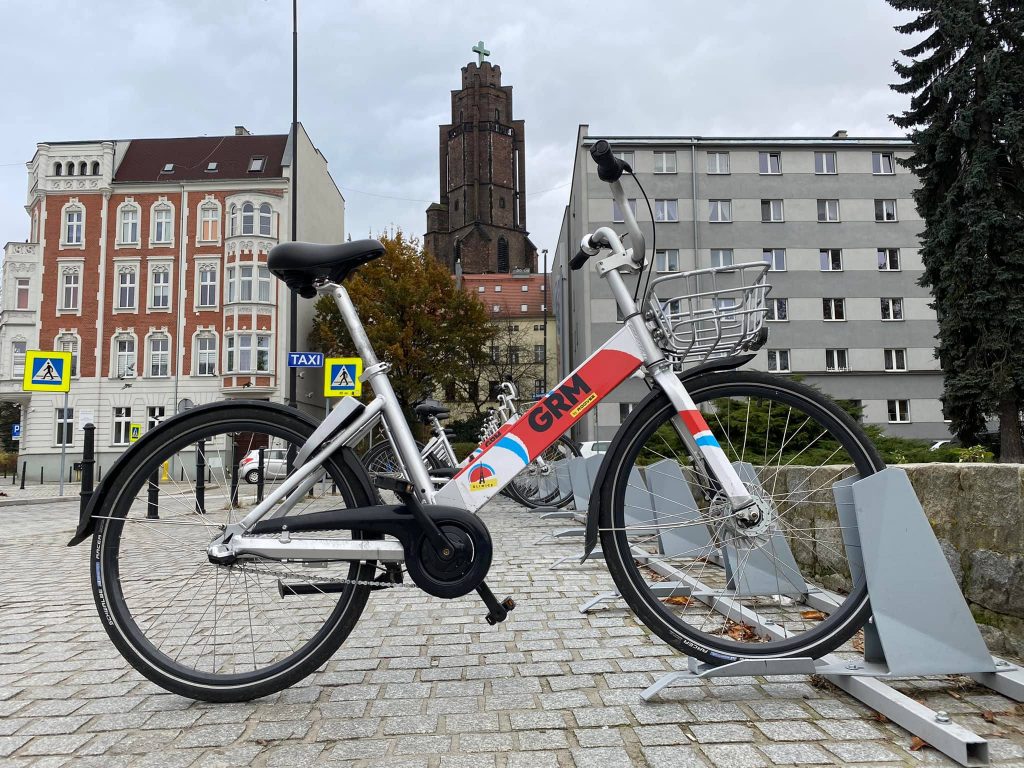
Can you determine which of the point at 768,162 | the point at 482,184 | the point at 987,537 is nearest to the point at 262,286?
the point at 768,162

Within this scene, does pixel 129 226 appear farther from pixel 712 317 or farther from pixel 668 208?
pixel 712 317

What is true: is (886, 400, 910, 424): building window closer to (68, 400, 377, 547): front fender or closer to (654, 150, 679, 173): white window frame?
(654, 150, 679, 173): white window frame

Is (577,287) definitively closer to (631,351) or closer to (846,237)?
(846,237)

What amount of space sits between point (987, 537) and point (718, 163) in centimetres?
4044

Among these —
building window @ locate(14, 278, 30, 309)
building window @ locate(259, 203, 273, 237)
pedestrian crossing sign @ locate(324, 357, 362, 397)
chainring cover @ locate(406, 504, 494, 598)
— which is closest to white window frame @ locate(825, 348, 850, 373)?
building window @ locate(259, 203, 273, 237)

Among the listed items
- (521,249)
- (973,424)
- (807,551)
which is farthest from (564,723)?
(521,249)

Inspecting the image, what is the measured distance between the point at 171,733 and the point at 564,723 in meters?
1.27

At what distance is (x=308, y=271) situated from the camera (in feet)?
9.62

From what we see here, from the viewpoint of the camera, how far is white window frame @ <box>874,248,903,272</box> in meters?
40.6

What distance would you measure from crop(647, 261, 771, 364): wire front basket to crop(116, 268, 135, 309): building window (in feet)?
133

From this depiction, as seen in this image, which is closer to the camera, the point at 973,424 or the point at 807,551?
the point at 807,551

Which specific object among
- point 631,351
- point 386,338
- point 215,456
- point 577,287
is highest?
point 577,287

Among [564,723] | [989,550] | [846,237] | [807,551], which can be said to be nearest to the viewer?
[564,723]

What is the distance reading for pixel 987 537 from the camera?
112 inches
